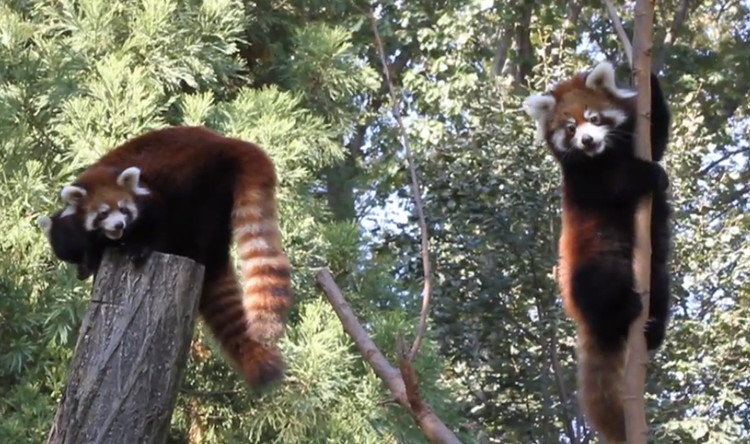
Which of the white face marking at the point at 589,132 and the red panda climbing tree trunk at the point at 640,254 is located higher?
the white face marking at the point at 589,132

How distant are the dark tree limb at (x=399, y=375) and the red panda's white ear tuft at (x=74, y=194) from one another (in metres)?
1.49

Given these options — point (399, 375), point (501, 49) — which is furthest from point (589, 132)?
point (501, 49)

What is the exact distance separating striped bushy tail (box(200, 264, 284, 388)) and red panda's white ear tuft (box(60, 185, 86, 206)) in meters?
0.53

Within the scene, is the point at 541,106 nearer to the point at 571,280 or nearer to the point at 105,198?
the point at 571,280

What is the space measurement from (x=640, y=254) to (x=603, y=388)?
98 cm

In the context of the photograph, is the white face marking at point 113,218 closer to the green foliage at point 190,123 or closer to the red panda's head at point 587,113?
the green foliage at point 190,123

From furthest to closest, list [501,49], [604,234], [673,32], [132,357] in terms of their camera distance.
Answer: [673,32] → [501,49] → [604,234] → [132,357]

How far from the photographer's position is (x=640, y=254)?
7.43 ft

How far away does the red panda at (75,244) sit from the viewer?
11.5 feet

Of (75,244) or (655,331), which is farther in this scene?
(75,244)

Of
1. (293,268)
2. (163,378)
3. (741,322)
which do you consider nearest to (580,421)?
(741,322)

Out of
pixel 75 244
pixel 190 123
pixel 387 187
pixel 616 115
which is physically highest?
pixel 387 187

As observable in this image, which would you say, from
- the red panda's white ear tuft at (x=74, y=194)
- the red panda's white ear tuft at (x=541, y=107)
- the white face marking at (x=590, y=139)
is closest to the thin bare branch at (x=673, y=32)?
the red panda's white ear tuft at (x=541, y=107)

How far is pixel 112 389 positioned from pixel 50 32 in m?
3.32
